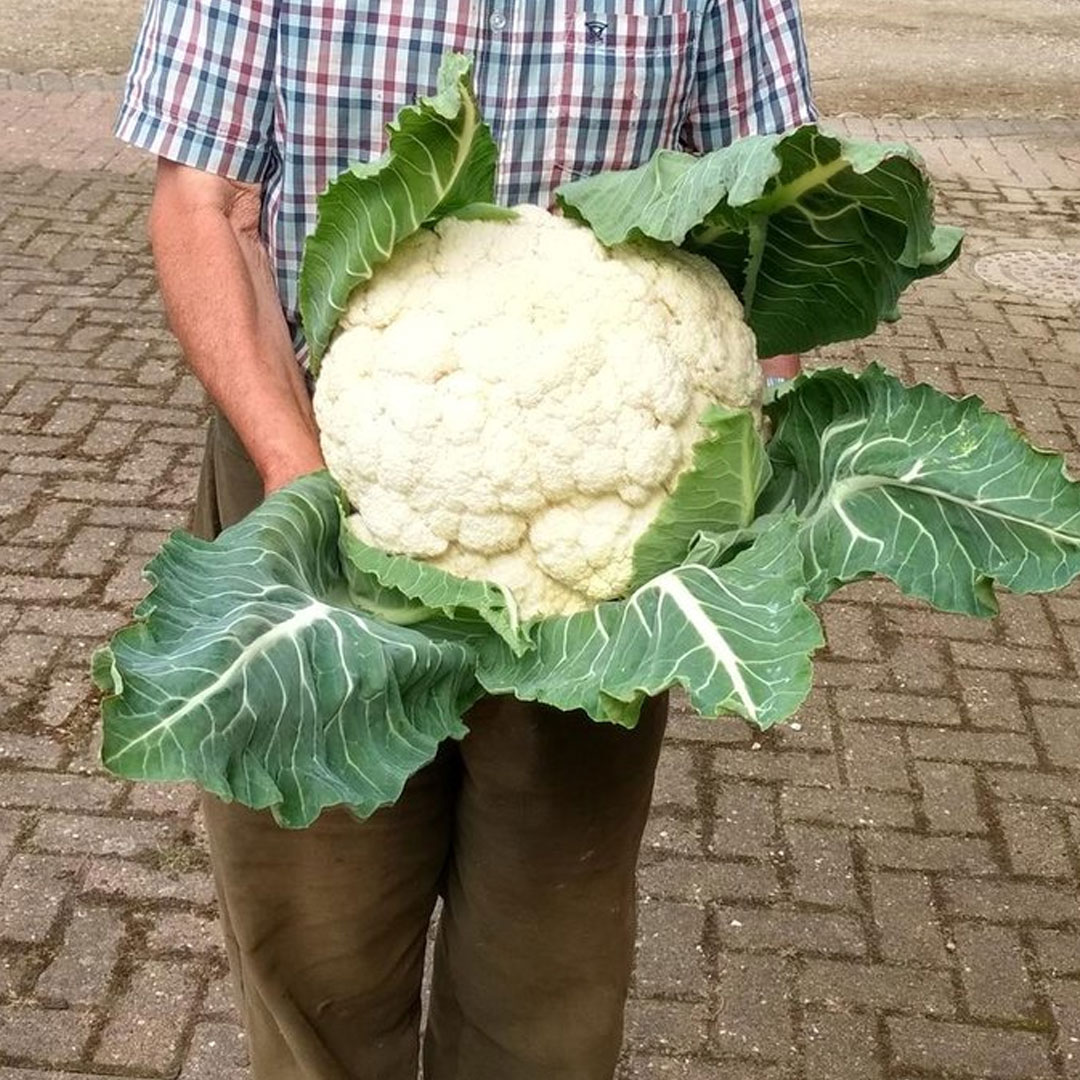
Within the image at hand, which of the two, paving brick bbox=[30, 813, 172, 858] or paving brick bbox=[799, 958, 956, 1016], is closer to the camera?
paving brick bbox=[799, 958, 956, 1016]

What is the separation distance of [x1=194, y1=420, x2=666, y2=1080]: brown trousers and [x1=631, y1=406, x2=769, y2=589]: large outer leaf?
15.2 inches

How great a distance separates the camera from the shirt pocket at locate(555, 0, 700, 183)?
193 centimetres

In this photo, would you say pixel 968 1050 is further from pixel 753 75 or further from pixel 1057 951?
pixel 753 75

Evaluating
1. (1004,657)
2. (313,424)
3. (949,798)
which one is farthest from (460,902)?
(1004,657)

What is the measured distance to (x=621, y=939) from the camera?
7.47ft

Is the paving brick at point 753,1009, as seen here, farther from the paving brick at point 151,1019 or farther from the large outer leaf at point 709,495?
the large outer leaf at point 709,495

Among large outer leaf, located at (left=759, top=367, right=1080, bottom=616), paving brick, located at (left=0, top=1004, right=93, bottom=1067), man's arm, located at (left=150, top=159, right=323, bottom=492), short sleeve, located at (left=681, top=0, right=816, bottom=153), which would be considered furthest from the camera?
paving brick, located at (left=0, top=1004, right=93, bottom=1067)

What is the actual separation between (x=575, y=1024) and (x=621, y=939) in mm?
137

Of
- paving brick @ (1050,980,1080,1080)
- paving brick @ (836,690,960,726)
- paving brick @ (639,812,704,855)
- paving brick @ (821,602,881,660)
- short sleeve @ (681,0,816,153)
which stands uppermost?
short sleeve @ (681,0,816,153)

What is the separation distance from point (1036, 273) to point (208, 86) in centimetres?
535

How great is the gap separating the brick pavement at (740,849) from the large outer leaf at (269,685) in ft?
5.01

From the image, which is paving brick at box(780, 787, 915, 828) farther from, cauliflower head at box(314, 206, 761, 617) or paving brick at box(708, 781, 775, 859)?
cauliflower head at box(314, 206, 761, 617)

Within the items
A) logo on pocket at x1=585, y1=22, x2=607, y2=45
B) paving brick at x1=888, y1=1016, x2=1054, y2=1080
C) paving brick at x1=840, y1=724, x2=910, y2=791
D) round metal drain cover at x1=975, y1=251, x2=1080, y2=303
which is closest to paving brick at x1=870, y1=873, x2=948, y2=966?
paving brick at x1=888, y1=1016, x2=1054, y2=1080

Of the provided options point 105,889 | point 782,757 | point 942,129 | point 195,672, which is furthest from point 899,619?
point 942,129
